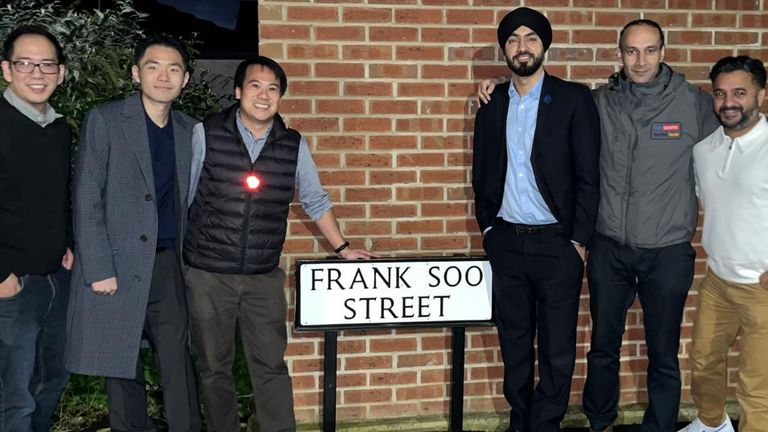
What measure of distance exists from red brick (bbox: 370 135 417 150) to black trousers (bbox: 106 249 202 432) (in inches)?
49.3

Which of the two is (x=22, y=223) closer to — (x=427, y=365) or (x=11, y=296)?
(x=11, y=296)

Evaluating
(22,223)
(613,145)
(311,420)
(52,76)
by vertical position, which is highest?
(52,76)

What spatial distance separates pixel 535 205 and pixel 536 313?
0.59 metres

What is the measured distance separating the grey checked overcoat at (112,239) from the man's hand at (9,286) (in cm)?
25

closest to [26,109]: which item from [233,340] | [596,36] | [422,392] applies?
[233,340]

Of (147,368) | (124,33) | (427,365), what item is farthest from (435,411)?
(124,33)

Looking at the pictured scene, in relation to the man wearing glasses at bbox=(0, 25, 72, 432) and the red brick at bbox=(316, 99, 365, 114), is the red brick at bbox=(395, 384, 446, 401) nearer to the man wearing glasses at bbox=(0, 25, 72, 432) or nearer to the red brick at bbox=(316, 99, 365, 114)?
the red brick at bbox=(316, 99, 365, 114)

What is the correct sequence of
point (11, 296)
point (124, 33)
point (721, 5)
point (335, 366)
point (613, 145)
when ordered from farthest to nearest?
point (124, 33) → point (721, 5) → point (335, 366) → point (613, 145) → point (11, 296)

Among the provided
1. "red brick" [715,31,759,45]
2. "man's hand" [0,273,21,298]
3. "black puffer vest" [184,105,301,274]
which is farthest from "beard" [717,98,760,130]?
"man's hand" [0,273,21,298]

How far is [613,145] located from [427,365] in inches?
63.6

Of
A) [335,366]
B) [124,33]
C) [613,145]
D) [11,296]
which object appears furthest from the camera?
[124,33]

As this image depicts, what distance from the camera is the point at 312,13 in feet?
12.8

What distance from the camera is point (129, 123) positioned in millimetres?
3254

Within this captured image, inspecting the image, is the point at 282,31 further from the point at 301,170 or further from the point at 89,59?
the point at 89,59
